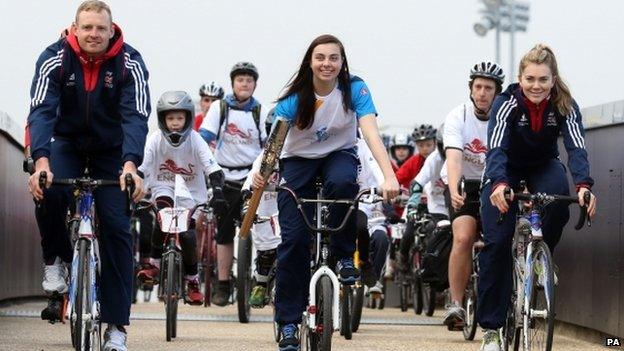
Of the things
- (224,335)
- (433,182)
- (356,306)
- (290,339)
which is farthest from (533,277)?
(433,182)

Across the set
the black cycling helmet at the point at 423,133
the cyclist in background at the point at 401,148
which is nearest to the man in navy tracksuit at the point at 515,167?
the black cycling helmet at the point at 423,133

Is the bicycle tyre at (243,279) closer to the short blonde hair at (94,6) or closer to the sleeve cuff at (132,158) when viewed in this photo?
the short blonde hair at (94,6)

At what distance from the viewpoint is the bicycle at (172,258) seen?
45.1ft

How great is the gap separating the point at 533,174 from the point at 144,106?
2443 millimetres

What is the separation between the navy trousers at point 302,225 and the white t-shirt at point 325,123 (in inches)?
2.7

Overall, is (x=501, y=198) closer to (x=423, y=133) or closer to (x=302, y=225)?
(x=302, y=225)

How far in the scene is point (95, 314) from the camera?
9.76 metres

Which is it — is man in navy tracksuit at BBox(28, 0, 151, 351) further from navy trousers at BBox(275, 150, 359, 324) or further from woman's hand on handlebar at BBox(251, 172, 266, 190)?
navy trousers at BBox(275, 150, 359, 324)

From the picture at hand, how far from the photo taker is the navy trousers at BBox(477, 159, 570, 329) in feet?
35.9

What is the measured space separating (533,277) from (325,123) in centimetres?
143

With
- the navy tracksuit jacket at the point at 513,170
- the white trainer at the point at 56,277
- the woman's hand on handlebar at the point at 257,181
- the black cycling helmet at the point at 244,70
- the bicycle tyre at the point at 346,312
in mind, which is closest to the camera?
the woman's hand on handlebar at the point at 257,181

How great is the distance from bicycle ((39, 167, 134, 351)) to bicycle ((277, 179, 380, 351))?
3.49 feet

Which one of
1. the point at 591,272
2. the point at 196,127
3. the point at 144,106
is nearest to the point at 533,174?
the point at 144,106

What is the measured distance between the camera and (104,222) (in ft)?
33.3
